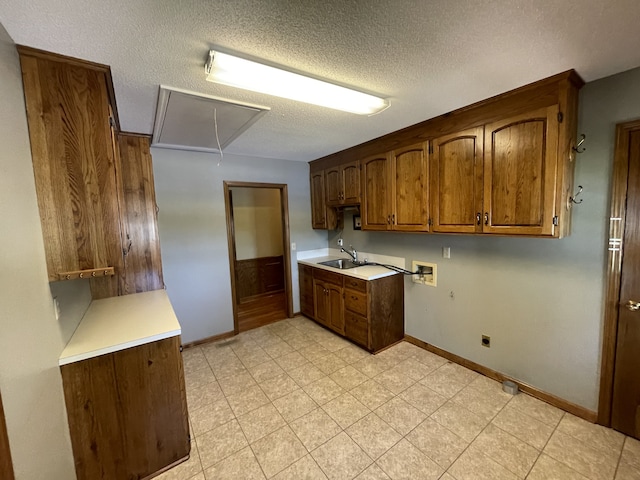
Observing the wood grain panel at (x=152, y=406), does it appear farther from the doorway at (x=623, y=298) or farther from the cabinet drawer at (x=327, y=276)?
the doorway at (x=623, y=298)

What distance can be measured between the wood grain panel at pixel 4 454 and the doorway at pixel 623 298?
118 inches

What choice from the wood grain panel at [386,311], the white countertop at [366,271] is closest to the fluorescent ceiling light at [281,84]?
the white countertop at [366,271]

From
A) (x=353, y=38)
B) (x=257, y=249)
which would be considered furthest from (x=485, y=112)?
(x=257, y=249)

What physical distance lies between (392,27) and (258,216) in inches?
178

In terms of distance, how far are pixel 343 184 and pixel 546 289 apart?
2.28m

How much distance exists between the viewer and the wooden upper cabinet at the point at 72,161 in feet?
4.08

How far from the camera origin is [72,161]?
1327 mm

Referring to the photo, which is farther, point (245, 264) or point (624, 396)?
point (245, 264)

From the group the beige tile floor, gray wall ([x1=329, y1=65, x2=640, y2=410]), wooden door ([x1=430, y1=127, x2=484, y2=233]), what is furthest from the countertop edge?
gray wall ([x1=329, y1=65, x2=640, y2=410])

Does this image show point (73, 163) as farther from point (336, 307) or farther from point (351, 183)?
point (336, 307)

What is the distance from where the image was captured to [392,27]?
117cm

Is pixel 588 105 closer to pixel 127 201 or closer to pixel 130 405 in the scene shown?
pixel 130 405

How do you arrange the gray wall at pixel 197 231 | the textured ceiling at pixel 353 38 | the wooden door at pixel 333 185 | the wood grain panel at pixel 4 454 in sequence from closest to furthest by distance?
the wood grain panel at pixel 4 454 < the textured ceiling at pixel 353 38 < the gray wall at pixel 197 231 < the wooden door at pixel 333 185

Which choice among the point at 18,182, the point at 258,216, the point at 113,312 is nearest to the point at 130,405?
the point at 113,312
